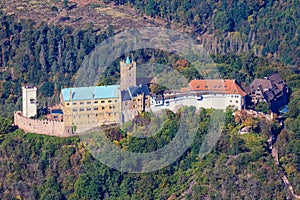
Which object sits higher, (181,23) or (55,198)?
(181,23)

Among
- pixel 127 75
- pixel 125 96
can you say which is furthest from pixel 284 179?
pixel 127 75

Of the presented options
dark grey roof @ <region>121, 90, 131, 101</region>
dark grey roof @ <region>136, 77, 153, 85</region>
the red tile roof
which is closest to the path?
the red tile roof

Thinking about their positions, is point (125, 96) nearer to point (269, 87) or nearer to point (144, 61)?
point (269, 87)

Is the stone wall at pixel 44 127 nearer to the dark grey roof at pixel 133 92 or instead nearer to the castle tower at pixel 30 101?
the castle tower at pixel 30 101

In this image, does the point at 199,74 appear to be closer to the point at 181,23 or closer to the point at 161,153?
the point at 161,153

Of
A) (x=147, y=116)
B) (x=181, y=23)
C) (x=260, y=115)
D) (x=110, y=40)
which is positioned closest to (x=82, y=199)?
(x=147, y=116)

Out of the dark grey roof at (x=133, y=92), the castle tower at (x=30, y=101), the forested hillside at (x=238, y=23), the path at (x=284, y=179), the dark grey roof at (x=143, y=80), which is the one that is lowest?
the path at (x=284, y=179)

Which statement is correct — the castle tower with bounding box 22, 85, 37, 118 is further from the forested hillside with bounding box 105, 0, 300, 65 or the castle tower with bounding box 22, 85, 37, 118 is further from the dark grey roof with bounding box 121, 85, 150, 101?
the forested hillside with bounding box 105, 0, 300, 65

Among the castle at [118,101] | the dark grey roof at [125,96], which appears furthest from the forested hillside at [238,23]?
the dark grey roof at [125,96]
